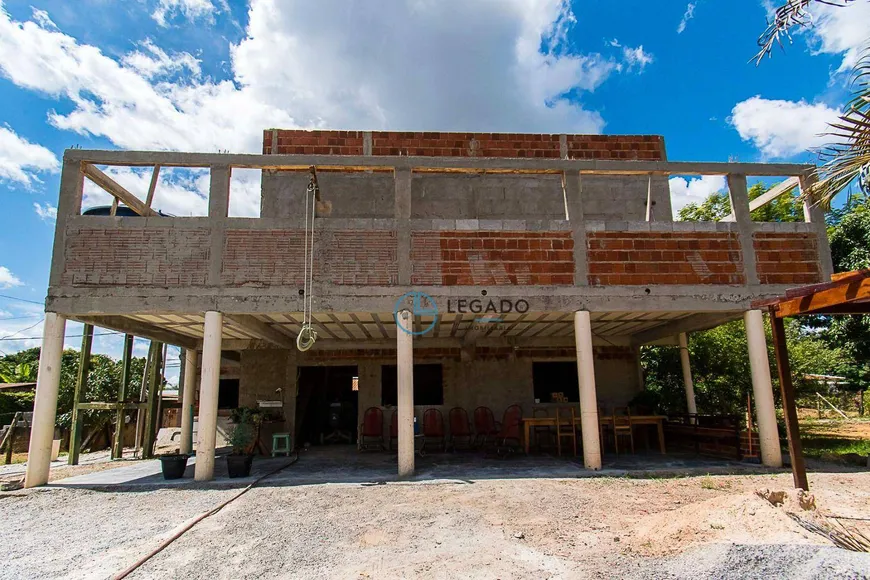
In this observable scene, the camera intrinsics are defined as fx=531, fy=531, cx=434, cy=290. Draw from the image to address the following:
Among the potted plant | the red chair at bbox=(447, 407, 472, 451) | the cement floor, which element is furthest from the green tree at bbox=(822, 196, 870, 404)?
the potted plant

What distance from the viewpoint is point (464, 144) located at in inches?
434

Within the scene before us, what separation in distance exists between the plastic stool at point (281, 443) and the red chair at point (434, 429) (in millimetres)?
3010

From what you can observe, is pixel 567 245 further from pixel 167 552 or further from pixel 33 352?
pixel 33 352

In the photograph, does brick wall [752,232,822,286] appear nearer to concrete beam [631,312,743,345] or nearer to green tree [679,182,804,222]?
concrete beam [631,312,743,345]

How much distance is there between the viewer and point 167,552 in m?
4.72

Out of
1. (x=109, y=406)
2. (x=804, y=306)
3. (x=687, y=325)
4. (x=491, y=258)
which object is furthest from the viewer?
(x=109, y=406)

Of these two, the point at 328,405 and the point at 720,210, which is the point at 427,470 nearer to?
the point at 328,405

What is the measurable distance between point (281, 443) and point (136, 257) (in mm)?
5394

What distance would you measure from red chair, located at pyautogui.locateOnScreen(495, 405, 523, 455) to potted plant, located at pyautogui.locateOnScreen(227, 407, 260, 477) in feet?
16.0

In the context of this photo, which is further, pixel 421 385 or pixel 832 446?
pixel 421 385

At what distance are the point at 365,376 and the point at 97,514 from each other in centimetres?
715

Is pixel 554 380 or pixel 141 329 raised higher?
pixel 141 329

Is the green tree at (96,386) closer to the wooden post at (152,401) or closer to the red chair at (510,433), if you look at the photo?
the wooden post at (152,401)

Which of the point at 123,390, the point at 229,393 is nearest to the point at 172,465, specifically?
the point at 123,390
